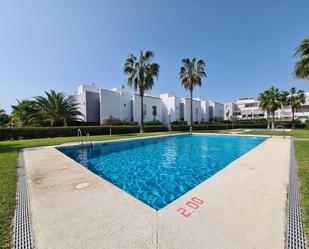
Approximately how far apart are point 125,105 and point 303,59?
2274 centimetres

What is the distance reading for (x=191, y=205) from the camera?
271 centimetres

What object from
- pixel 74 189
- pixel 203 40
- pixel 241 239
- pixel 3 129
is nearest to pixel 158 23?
pixel 203 40

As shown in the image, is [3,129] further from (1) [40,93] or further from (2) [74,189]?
(2) [74,189]

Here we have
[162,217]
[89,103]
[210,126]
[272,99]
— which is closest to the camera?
[162,217]

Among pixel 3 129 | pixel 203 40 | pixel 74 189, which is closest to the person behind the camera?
pixel 74 189

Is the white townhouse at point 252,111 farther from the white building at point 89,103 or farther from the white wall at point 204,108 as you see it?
the white building at point 89,103

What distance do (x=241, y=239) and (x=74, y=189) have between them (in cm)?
328

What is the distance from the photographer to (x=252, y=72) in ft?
88.0

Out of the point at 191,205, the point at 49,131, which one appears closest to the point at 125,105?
the point at 49,131

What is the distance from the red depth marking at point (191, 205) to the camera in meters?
2.46

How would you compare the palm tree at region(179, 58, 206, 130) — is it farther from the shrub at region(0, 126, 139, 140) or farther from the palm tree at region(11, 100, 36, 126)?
the palm tree at region(11, 100, 36, 126)

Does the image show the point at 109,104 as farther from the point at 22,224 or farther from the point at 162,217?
the point at 162,217

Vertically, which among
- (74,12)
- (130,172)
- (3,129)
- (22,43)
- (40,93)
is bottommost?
(130,172)

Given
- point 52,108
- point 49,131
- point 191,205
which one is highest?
point 52,108
